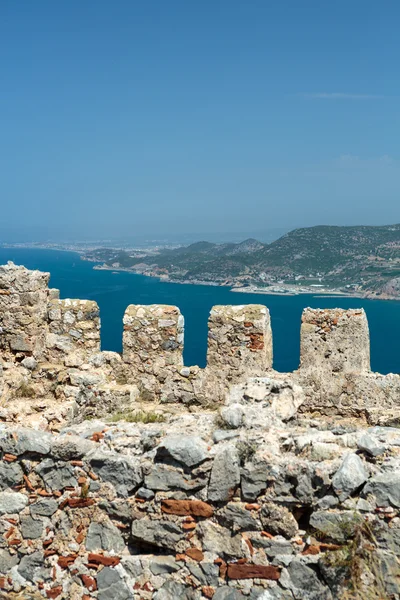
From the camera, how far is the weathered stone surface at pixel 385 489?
13.8ft

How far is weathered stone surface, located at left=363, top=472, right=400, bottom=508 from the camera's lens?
165 inches

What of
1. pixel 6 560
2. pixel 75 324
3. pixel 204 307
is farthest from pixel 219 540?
pixel 204 307

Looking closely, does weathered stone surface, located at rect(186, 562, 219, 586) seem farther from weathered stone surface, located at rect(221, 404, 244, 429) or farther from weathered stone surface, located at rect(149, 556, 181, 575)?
weathered stone surface, located at rect(221, 404, 244, 429)

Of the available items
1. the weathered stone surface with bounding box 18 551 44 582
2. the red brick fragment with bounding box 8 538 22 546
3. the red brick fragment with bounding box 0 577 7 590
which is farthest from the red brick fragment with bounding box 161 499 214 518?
the red brick fragment with bounding box 0 577 7 590

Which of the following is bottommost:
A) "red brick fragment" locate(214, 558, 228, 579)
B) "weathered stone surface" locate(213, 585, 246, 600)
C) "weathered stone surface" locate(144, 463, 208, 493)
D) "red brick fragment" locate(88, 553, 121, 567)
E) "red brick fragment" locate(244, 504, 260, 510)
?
"weathered stone surface" locate(213, 585, 246, 600)

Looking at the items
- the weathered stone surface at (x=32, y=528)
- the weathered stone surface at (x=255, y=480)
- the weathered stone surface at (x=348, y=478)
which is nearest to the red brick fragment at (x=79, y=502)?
the weathered stone surface at (x=32, y=528)

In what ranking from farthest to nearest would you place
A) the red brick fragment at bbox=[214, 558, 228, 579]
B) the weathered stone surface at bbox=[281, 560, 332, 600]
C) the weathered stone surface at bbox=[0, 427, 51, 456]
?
the weathered stone surface at bbox=[0, 427, 51, 456] < the red brick fragment at bbox=[214, 558, 228, 579] < the weathered stone surface at bbox=[281, 560, 332, 600]

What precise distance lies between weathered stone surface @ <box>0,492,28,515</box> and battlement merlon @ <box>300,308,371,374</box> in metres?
4.72

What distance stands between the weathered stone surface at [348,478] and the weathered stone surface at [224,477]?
0.84 m

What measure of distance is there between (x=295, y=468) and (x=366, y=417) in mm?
3941

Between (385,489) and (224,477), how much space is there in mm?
1341

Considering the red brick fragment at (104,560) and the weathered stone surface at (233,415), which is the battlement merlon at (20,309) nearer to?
the red brick fragment at (104,560)

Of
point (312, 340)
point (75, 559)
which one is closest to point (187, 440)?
point (75, 559)

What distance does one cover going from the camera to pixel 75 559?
499 cm
